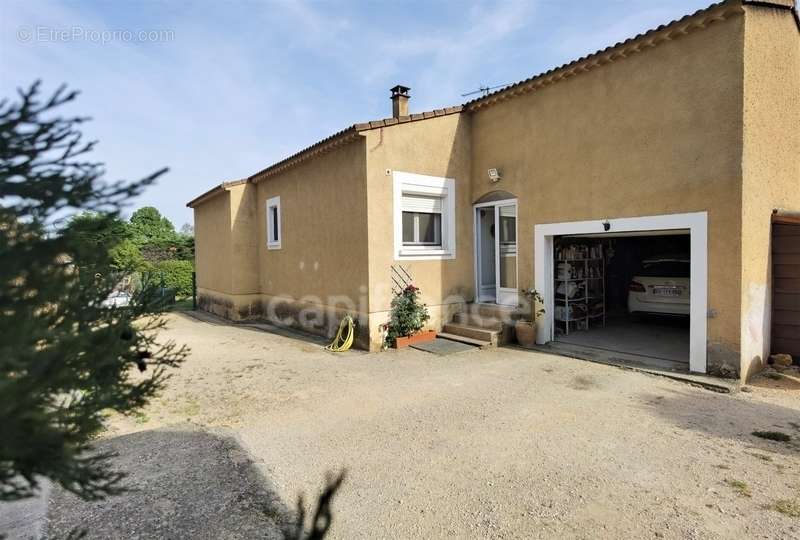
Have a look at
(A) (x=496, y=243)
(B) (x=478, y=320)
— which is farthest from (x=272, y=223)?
(B) (x=478, y=320)

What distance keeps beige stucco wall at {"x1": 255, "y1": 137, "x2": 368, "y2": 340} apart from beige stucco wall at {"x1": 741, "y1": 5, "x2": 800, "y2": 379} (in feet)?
21.9

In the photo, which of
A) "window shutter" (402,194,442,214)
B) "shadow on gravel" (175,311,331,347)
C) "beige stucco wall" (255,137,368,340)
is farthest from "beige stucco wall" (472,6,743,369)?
"shadow on gravel" (175,311,331,347)

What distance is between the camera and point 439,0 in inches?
336

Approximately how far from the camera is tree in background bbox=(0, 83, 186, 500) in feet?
4.04

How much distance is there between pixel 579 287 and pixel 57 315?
10721mm

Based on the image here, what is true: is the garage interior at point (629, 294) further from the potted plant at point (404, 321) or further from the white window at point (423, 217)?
the potted plant at point (404, 321)

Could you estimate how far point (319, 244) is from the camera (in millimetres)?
11484

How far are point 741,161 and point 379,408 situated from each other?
650 centimetres

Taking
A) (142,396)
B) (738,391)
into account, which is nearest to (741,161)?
(738,391)

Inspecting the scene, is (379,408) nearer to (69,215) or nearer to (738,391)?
(69,215)

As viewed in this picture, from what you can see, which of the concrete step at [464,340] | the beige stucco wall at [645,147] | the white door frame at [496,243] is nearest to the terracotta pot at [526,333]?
the concrete step at [464,340]

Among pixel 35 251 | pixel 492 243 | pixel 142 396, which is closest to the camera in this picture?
pixel 35 251

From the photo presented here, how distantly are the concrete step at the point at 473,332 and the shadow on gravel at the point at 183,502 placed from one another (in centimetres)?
604

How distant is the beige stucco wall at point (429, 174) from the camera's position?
31.2 feet
